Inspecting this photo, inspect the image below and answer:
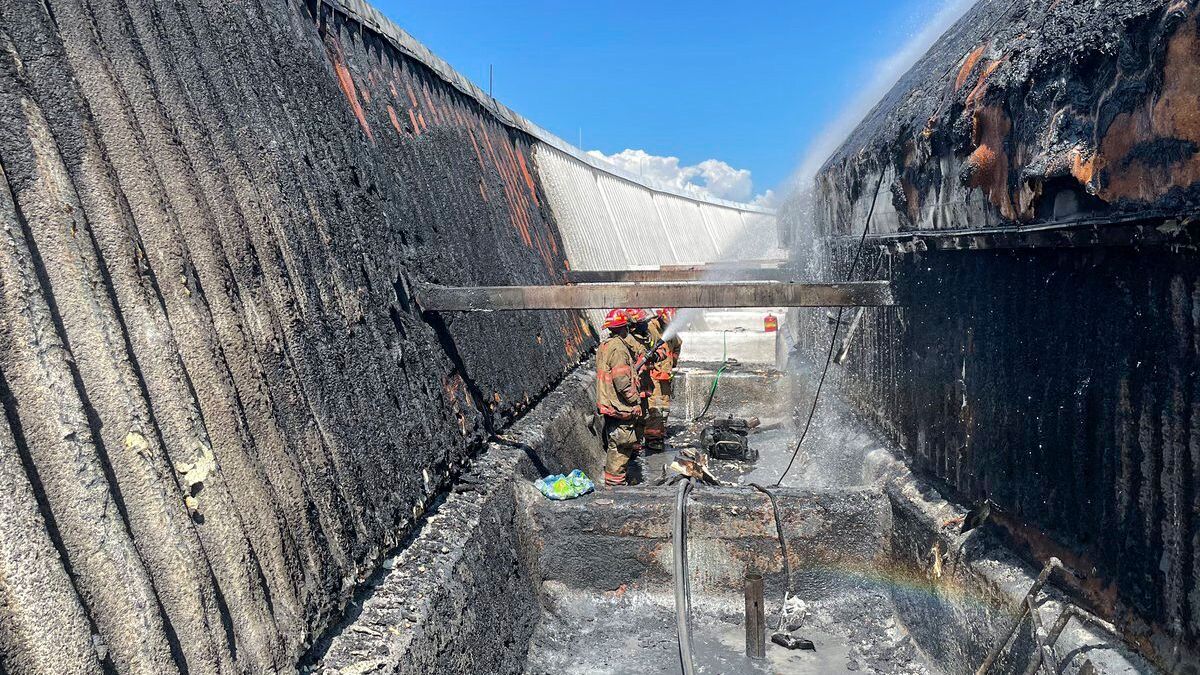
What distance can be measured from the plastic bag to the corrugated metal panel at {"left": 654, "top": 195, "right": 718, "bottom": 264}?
21.2 m

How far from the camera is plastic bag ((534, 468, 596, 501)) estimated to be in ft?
16.2

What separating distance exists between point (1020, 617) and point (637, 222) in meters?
19.1

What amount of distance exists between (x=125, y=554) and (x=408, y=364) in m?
2.22

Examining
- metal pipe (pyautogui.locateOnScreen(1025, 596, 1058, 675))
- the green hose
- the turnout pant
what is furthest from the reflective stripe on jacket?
metal pipe (pyautogui.locateOnScreen(1025, 596, 1058, 675))

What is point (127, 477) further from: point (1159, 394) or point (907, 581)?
point (907, 581)

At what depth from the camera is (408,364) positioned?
409cm

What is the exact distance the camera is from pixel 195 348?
7.98 feet

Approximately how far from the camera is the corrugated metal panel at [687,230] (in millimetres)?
27239

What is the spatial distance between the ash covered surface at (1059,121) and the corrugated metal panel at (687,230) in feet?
70.5

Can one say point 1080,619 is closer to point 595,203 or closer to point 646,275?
point 646,275

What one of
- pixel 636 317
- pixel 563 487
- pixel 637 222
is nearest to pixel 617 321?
pixel 636 317

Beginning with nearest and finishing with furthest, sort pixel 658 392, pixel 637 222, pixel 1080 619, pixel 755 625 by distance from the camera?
pixel 1080 619, pixel 755 625, pixel 658 392, pixel 637 222

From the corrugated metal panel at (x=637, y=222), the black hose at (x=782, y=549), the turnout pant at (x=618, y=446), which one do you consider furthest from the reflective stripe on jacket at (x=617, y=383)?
the corrugated metal panel at (x=637, y=222)

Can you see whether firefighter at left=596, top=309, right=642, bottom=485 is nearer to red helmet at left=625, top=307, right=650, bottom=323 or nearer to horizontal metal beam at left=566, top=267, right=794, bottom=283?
red helmet at left=625, top=307, right=650, bottom=323
